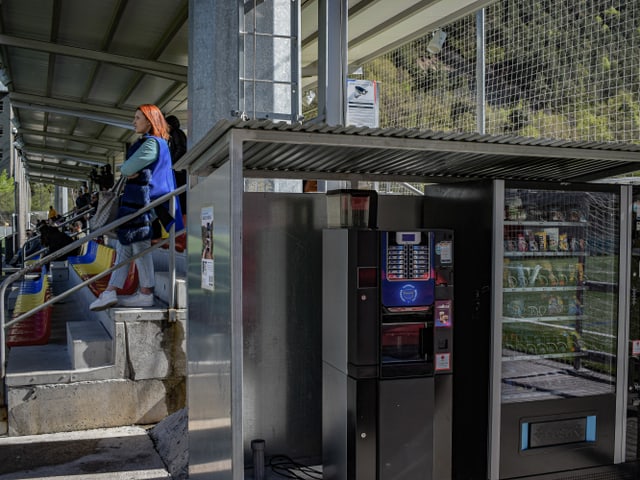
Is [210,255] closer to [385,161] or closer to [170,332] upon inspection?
[385,161]

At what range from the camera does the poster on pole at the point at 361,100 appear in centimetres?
785

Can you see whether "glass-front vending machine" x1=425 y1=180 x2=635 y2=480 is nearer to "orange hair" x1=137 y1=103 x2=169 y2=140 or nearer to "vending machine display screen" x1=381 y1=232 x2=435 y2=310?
"vending machine display screen" x1=381 y1=232 x2=435 y2=310

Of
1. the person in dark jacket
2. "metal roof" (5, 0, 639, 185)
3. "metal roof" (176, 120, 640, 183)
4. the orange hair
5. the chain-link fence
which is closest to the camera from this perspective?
"metal roof" (176, 120, 640, 183)

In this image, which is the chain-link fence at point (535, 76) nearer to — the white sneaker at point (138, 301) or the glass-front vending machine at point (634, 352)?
the glass-front vending machine at point (634, 352)

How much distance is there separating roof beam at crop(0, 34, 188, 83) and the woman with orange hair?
427 cm

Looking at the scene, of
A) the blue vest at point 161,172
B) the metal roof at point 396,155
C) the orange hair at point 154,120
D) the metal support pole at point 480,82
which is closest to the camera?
the metal roof at point 396,155

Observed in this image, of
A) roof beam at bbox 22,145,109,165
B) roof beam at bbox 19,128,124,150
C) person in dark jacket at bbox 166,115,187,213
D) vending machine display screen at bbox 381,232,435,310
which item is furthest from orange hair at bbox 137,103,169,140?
roof beam at bbox 22,145,109,165

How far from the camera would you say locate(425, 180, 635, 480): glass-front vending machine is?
403 centimetres

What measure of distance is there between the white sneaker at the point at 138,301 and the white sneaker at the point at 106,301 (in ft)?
0.25

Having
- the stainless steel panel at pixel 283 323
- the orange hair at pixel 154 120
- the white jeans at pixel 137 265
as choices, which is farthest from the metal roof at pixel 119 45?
the white jeans at pixel 137 265

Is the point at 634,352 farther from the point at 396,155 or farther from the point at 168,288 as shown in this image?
the point at 168,288

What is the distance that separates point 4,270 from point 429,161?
43.9ft

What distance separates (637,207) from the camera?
14.4 ft

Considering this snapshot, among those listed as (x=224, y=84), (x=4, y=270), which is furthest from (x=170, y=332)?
(x=4, y=270)
